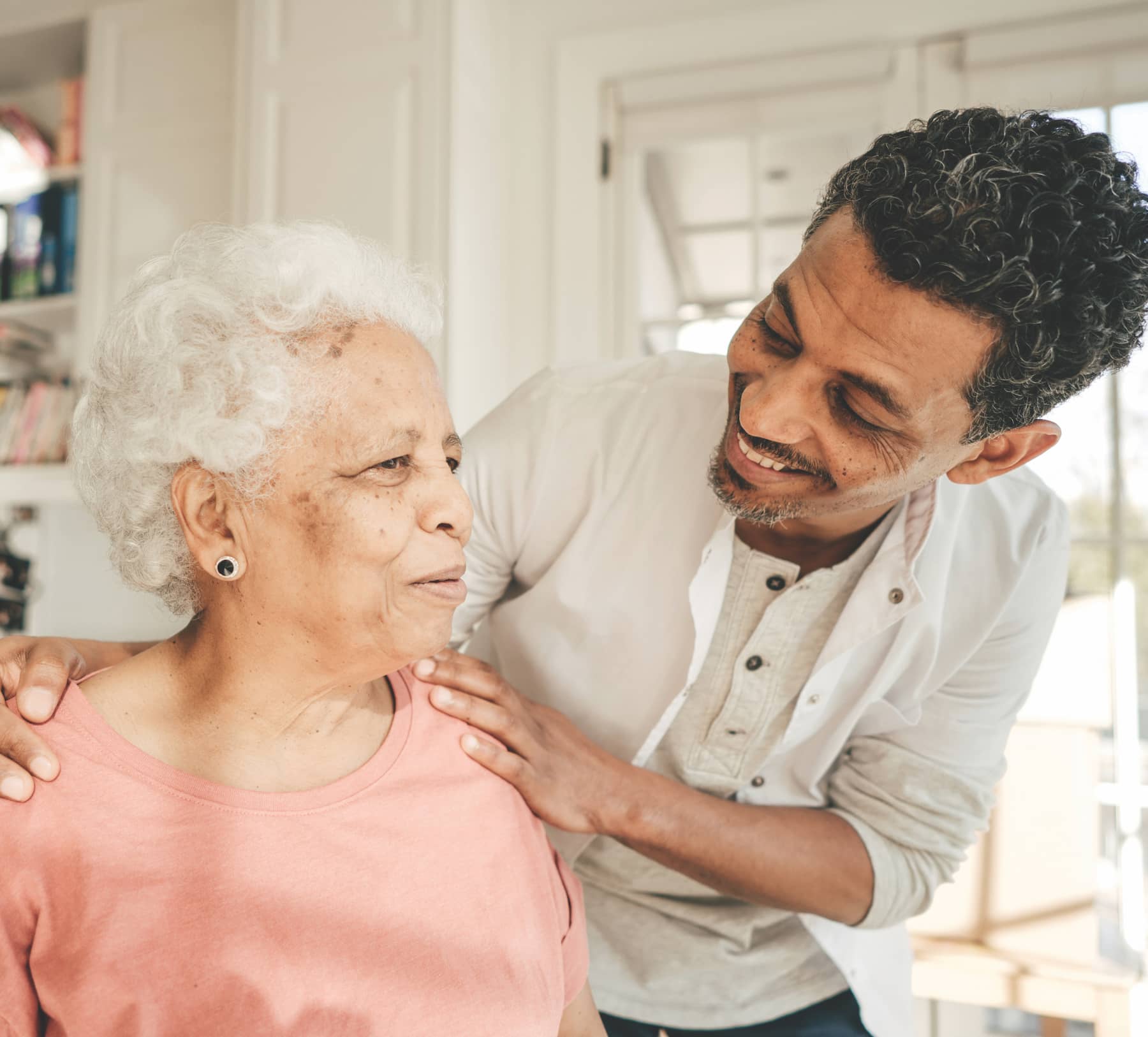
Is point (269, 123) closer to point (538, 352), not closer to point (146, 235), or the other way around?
point (146, 235)

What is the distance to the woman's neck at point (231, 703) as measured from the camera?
3.17 ft

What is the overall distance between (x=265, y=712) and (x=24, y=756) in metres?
0.23

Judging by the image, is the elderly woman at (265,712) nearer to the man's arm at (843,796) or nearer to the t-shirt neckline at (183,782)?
the t-shirt neckline at (183,782)

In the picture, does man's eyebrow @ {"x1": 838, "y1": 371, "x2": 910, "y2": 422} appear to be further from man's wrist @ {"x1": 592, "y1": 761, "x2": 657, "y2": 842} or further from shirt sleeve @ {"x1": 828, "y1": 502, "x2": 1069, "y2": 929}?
man's wrist @ {"x1": 592, "y1": 761, "x2": 657, "y2": 842}

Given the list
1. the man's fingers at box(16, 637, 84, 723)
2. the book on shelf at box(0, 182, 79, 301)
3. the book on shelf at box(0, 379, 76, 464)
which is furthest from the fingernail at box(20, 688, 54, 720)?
the book on shelf at box(0, 182, 79, 301)

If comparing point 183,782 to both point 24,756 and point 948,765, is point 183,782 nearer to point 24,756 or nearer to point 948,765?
point 24,756

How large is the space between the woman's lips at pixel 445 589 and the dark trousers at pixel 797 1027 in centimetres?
82

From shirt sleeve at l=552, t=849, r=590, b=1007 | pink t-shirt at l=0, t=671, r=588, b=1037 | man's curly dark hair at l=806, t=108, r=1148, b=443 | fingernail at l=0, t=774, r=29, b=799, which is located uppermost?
man's curly dark hair at l=806, t=108, r=1148, b=443

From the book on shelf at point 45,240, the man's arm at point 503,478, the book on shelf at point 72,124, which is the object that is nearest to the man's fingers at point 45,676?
the man's arm at point 503,478

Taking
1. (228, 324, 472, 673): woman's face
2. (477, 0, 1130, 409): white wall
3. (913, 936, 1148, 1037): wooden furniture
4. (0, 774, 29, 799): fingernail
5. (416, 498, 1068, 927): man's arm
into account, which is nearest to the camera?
(0, 774, 29, 799): fingernail

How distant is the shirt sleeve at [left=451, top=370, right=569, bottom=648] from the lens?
4.37 feet

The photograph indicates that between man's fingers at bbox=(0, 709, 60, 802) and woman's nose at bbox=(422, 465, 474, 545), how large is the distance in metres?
0.43

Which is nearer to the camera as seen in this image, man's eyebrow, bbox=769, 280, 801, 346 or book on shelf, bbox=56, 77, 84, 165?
man's eyebrow, bbox=769, 280, 801, 346

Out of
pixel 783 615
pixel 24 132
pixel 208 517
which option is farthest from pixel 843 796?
pixel 24 132
